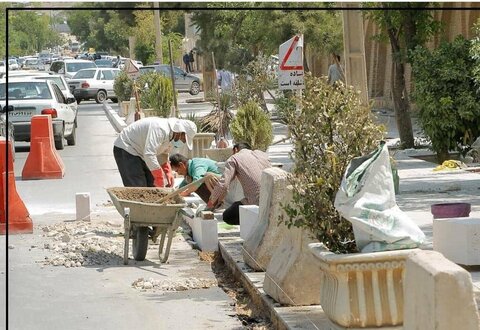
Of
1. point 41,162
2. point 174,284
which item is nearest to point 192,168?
point 174,284

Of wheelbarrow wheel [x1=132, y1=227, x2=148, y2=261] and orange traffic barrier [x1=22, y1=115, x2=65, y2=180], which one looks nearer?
wheelbarrow wheel [x1=132, y1=227, x2=148, y2=261]

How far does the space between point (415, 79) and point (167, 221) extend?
10.1m

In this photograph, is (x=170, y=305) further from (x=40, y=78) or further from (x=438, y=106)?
(x=40, y=78)

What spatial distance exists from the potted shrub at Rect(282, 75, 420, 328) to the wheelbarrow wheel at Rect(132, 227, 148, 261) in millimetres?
3738

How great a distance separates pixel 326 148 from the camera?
327 inches

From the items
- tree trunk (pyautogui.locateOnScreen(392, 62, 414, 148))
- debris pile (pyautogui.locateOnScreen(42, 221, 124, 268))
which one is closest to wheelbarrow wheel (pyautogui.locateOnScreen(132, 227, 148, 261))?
debris pile (pyautogui.locateOnScreen(42, 221, 124, 268))

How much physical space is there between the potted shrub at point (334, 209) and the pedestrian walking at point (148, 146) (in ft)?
15.8

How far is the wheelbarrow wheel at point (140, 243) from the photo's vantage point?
12.3 metres

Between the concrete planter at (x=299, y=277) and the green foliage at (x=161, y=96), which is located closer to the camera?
the concrete planter at (x=299, y=277)

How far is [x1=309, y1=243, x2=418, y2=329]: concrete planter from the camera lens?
24.3 ft

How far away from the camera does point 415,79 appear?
2114 cm

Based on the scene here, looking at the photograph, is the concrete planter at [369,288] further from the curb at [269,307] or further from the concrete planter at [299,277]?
the concrete planter at [299,277]

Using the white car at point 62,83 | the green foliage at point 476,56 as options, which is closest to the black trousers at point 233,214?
the green foliage at point 476,56

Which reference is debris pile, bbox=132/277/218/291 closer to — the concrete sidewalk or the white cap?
the concrete sidewalk
